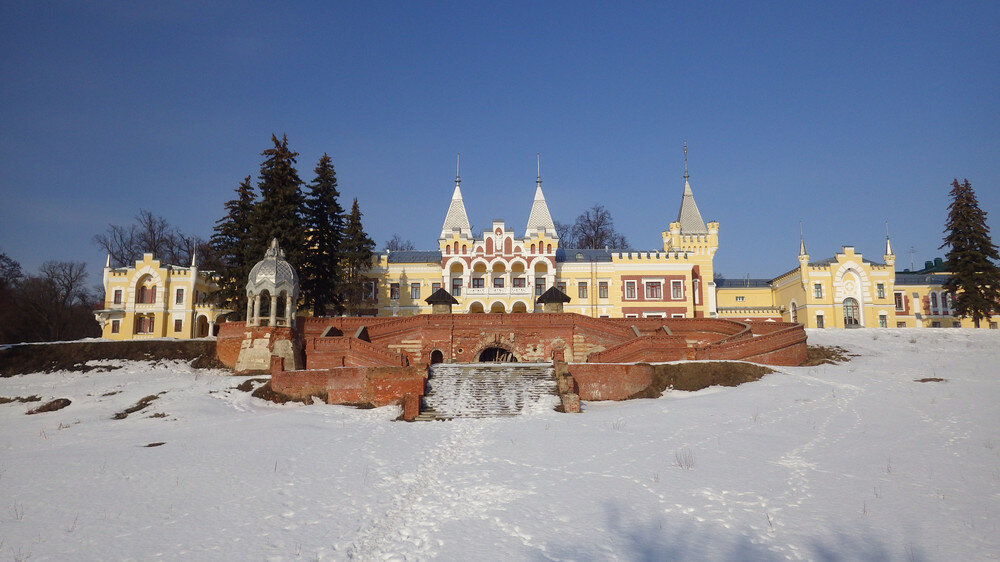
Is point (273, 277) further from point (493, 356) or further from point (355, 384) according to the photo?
point (493, 356)

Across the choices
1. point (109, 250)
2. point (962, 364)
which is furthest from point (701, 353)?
point (109, 250)

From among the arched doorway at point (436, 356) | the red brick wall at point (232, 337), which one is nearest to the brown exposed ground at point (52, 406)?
the red brick wall at point (232, 337)

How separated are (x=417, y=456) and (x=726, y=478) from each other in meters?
6.59

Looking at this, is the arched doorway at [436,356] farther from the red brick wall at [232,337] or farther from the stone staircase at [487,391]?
the red brick wall at [232,337]

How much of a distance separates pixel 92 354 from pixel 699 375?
1214 inches

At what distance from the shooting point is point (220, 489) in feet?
35.1

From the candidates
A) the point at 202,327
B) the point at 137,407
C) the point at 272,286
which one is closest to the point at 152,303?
the point at 202,327

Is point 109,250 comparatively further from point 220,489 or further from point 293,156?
point 220,489

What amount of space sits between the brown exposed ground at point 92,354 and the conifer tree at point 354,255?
11485mm

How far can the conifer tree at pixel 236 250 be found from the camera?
3512 cm

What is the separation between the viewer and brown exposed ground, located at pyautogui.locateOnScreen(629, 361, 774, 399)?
22.9 m

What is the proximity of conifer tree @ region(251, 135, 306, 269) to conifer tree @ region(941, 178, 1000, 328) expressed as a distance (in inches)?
1867

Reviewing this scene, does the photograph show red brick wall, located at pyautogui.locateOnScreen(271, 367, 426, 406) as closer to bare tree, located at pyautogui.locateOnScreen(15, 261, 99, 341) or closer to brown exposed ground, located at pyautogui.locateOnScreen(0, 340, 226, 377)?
brown exposed ground, located at pyautogui.locateOnScreen(0, 340, 226, 377)

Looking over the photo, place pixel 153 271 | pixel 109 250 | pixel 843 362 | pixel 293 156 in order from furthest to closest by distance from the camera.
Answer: pixel 109 250
pixel 153 271
pixel 293 156
pixel 843 362
